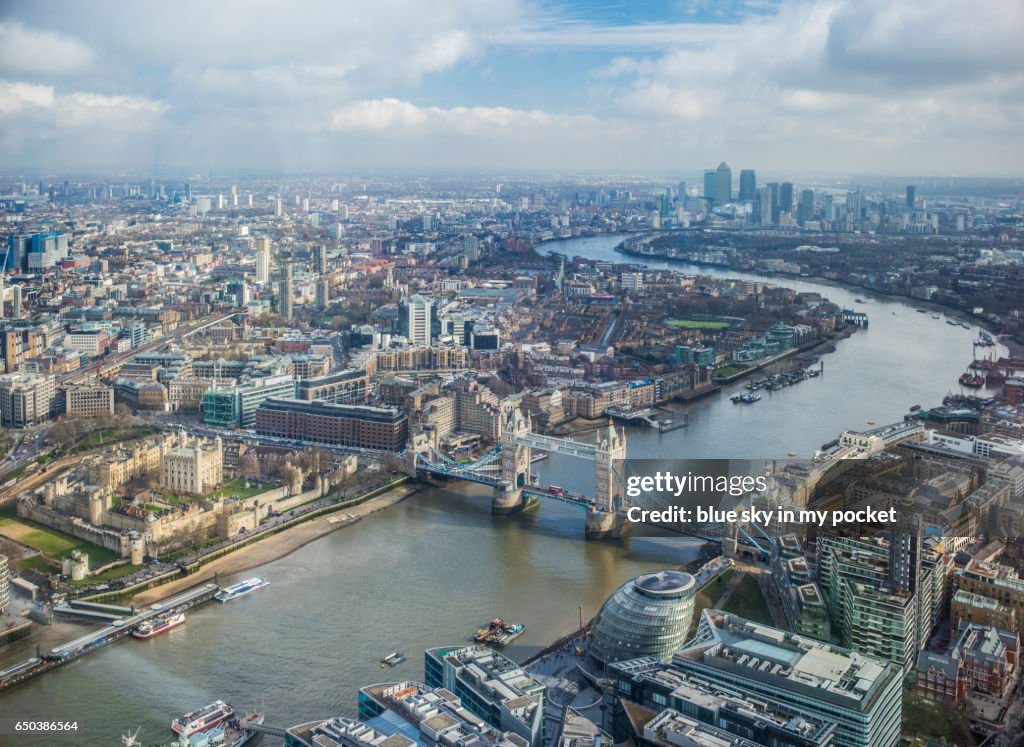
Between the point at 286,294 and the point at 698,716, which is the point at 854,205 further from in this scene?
the point at 698,716

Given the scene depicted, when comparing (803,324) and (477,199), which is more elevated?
(477,199)

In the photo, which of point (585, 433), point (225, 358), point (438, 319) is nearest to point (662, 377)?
point (585, 433)

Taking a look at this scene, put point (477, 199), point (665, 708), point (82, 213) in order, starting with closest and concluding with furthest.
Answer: point (665, 708), point (82, 213), point (477, 199)

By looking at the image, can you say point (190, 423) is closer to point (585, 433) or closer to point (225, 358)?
point (225, 358)

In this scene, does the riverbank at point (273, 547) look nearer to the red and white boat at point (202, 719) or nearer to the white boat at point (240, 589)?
the white boat at point (240, 589)


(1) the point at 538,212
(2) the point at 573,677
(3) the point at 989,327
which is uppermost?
(1) the point at 538,212

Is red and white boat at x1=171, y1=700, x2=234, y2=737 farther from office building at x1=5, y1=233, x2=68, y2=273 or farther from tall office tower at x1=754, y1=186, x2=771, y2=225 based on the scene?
tall office tower at x1=754, y1=186, x2=771, y2=225
